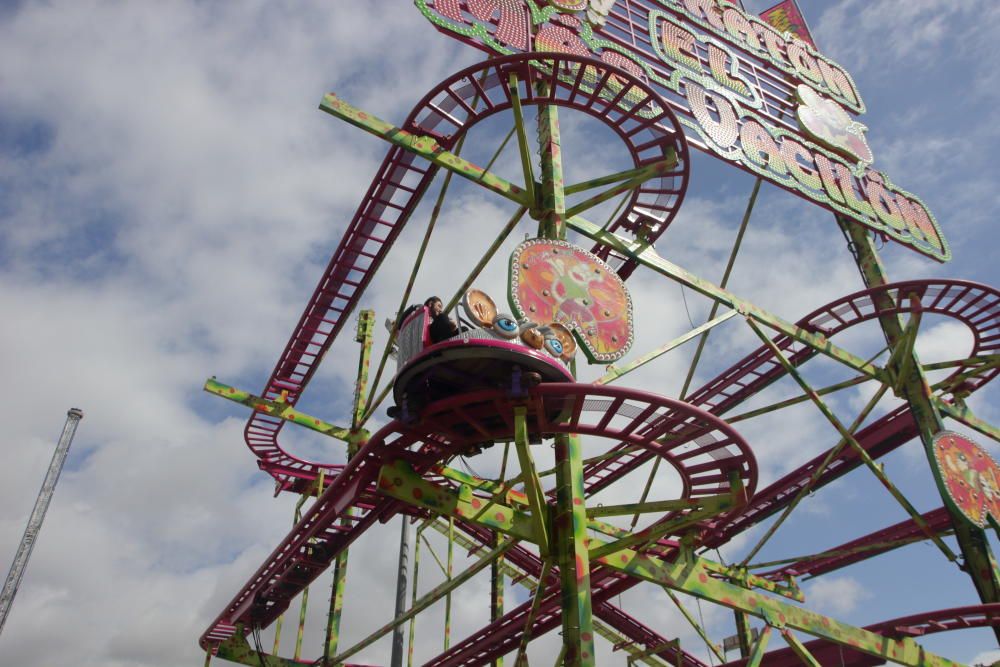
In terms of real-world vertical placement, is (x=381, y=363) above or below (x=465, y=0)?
below

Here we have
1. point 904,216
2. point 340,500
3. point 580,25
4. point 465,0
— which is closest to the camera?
point 340,500

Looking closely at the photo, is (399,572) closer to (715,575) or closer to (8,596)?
(715,575)

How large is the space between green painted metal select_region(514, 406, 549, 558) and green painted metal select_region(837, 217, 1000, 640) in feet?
25.1

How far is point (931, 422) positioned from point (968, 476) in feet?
3.34

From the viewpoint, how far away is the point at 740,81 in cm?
1616

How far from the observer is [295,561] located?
424 inches

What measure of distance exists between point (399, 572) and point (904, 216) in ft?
40.5

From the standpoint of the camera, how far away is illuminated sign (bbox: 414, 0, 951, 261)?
12266 millimetres

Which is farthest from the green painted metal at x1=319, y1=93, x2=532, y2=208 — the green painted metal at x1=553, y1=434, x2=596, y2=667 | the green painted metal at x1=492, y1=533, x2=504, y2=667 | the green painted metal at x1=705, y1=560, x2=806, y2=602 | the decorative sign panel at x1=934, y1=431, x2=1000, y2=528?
the decorative sign panel at x1=934, y1=431, x2=1000, y2=528

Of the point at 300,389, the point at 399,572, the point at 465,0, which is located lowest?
the point at 399,572

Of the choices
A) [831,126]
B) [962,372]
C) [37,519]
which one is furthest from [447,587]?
[37,519]

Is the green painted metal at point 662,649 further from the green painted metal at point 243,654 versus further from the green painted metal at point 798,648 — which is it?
the green painted metal at point 243,654

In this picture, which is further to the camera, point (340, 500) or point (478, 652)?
point (478, 652)

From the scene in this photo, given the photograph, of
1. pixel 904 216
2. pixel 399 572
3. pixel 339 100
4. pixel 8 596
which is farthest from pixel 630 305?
pixel 8 596
